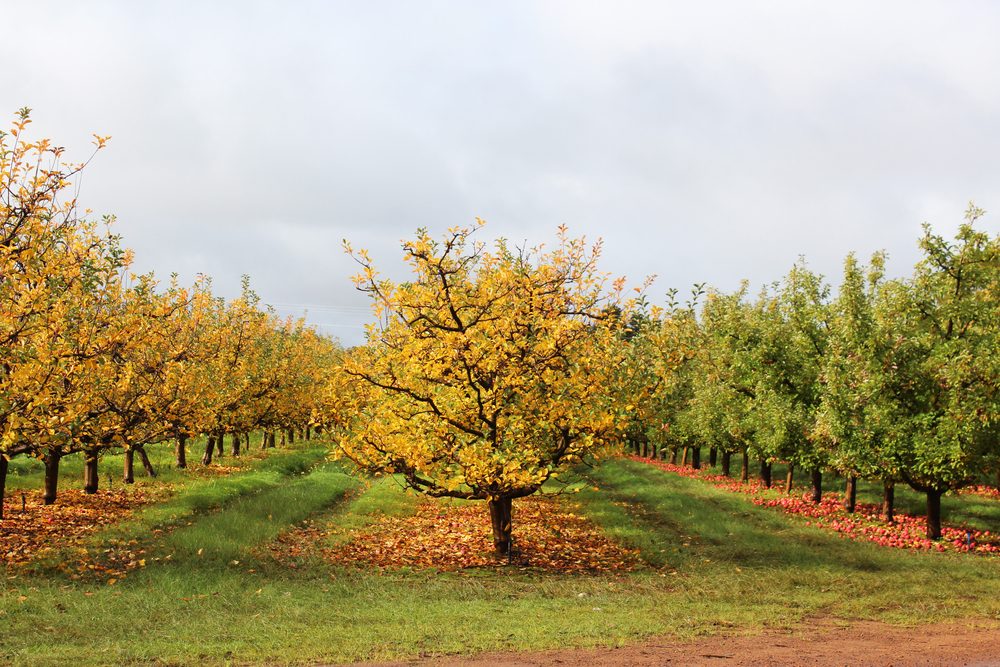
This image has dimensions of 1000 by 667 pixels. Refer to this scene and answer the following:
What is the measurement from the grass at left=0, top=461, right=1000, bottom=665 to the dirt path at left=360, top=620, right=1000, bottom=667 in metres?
0.70

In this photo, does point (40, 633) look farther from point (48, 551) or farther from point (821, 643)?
point (821, 643)

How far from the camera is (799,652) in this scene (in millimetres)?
10922

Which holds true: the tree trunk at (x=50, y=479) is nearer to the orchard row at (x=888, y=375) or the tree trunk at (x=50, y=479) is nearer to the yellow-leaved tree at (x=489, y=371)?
the yellow-leaved tree at (x=489, y=371)

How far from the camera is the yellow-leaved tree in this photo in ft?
58.8

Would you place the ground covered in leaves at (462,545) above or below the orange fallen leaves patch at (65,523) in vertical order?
below

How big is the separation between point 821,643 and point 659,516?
17.6 m

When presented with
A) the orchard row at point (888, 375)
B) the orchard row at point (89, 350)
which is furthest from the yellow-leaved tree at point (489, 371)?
the orchard row at point (89, 350)

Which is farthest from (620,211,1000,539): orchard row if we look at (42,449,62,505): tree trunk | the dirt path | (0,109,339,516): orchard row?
(42,449,62,505): tree trunk

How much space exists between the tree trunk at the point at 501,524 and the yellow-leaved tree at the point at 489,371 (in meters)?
1.74

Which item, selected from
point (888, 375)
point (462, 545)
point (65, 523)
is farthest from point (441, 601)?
point (888, 375)

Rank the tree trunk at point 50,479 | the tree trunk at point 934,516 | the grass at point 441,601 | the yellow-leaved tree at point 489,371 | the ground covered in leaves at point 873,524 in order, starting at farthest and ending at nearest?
the tree trunk at point 50,479, the tree trunk at point 934,516, the ground covered in leaves at point 873,524, the yellow-leaved tree at point 489,371, the grass at point 441,601

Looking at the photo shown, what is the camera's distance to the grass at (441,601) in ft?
38.5

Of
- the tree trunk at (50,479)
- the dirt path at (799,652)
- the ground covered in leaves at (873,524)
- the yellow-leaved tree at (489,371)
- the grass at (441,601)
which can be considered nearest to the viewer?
the dirt path at (799,652)

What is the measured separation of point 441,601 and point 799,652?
734cm
